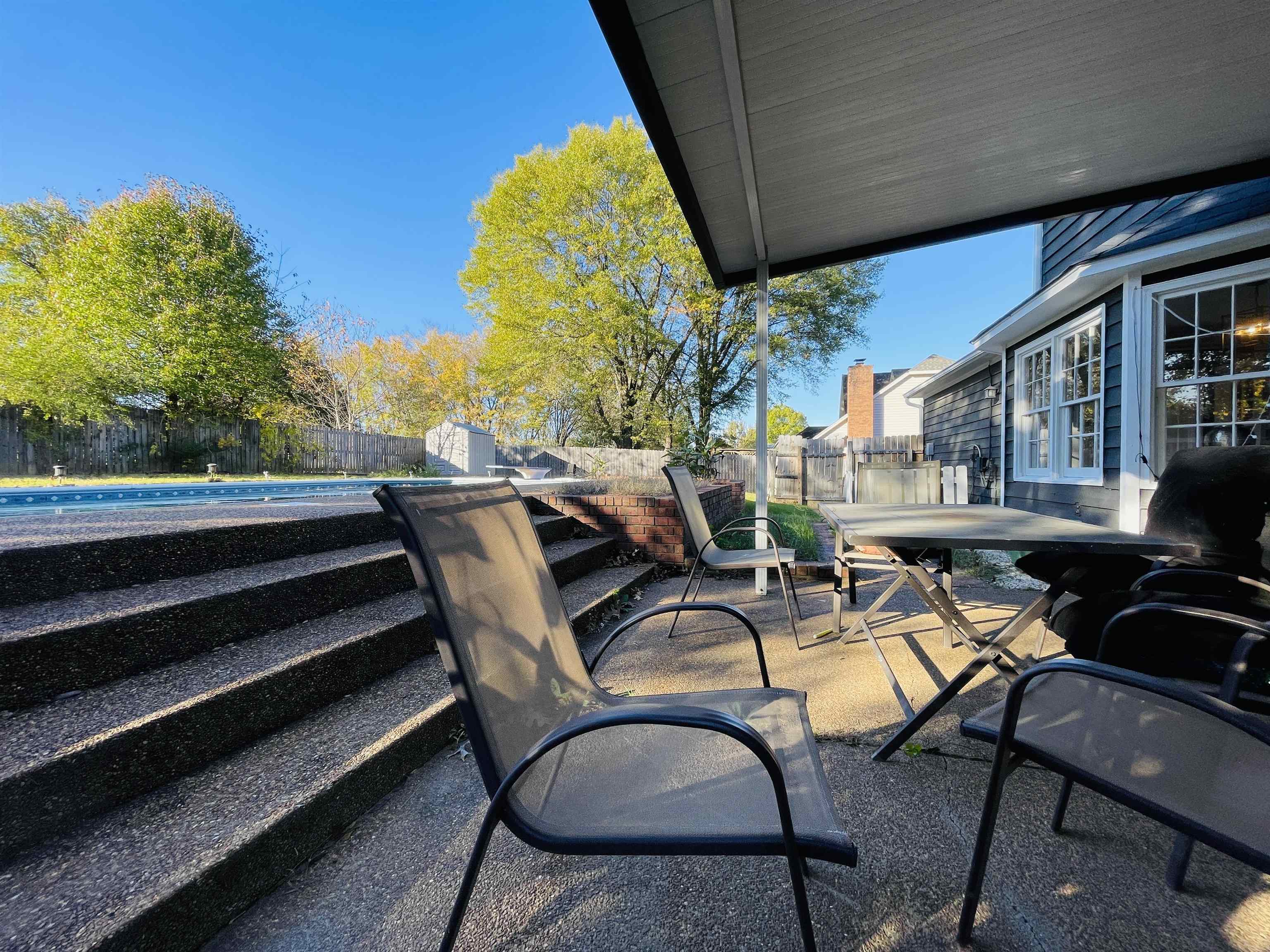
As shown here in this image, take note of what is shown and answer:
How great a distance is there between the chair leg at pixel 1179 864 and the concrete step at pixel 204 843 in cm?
190

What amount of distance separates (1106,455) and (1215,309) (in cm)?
128

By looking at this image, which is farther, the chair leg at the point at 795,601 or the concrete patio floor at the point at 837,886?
the chair leg at the point at 795,601

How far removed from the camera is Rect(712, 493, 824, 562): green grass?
197 inches

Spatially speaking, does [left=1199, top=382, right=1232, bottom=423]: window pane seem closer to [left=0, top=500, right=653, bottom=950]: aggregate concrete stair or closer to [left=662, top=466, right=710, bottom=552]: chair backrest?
[left=662, top=466, right=710, bottom=552]: chair backrest

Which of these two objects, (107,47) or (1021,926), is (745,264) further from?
(107,47)

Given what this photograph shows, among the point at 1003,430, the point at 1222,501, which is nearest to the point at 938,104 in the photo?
the point at 1222,501

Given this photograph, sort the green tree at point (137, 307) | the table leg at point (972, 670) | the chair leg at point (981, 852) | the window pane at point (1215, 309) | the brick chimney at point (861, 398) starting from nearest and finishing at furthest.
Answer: the chair leg at point (981, 852), the table leg at point (972, 670), the window pane at point (1215, 309), the green tree at point (137, 307), the brick chimney at point (861, 398)

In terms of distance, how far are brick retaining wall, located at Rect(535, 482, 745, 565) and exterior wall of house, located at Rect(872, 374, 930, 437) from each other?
1840 centimetres

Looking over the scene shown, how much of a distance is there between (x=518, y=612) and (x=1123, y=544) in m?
1.83

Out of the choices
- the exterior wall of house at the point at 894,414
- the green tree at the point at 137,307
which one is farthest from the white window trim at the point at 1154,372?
the exterior wall of house at the point at 894,414

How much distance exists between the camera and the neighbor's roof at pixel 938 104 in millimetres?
1760

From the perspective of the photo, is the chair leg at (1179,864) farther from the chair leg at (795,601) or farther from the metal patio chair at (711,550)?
the chair leg at (795,601)

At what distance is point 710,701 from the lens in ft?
4.09

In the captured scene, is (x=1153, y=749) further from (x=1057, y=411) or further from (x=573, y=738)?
(x=1057, y=411)
